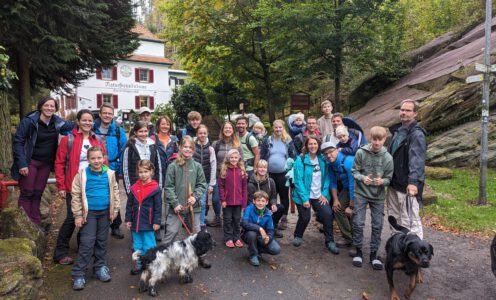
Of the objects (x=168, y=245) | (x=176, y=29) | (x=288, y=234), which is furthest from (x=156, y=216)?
(x=176, y=29)

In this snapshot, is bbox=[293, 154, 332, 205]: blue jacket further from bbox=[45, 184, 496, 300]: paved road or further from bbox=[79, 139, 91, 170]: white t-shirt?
bbox=[79, 139, 91, 170]: white t-shirt

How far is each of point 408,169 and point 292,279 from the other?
2.13 m

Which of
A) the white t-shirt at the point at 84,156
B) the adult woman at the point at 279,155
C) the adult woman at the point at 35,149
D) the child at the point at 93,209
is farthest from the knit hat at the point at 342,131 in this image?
the adult woman at the point at 35,149

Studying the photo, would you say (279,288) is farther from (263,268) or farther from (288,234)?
(288,234)

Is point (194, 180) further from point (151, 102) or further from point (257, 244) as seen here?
point (151, 102)

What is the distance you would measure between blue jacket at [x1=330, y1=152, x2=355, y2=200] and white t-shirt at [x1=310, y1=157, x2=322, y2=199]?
219 mm

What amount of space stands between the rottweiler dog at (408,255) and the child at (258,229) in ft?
5.05

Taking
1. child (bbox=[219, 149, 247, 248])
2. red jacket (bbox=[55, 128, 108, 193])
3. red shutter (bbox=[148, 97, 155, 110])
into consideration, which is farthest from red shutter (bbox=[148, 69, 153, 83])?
red jacket (bbox=[55, 128, 108, 193])

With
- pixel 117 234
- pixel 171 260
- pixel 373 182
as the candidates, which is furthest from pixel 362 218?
pixel 117 234

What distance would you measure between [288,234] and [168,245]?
2.64 metres

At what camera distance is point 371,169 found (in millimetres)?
4941

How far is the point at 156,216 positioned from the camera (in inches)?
185

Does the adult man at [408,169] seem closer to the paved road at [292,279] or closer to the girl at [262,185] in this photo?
the paved road at [292,279]

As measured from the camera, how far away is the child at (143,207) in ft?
15.3
